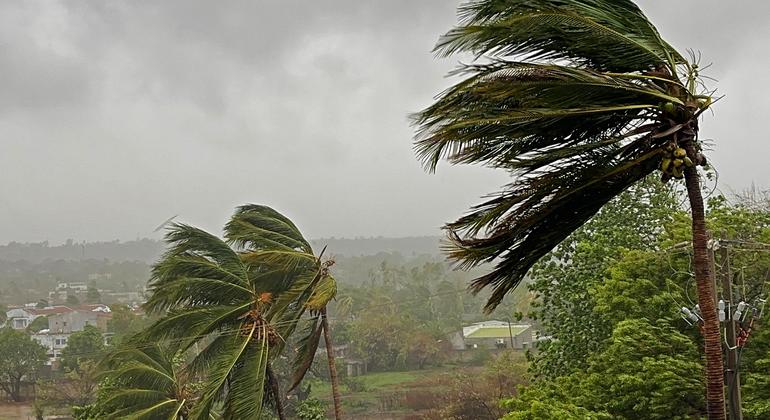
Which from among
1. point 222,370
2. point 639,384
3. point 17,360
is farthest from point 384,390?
point 222,370

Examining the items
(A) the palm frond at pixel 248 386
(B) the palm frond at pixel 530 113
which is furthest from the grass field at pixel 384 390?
(B) the palm frond at pixel 530 113

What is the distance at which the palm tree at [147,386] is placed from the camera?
936cm

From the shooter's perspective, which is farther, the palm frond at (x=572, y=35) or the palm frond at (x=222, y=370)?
the palm frond at (x=222, y=370)

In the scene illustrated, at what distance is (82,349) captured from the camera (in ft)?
96.6

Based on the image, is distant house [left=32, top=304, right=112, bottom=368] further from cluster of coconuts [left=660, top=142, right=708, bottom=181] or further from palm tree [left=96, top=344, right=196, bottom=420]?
cluster of coconuts [left=660, top=142, right=708, bottom=181]

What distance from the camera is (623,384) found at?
7973 mm

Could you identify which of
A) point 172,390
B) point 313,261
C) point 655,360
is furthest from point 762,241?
point 172,390

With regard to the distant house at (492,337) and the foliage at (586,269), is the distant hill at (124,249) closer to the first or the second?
the distant house at (492,337)

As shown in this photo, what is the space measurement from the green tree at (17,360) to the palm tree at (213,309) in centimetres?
2585

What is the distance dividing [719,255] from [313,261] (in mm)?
5638

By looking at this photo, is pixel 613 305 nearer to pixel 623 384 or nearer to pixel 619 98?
pixel 623 384

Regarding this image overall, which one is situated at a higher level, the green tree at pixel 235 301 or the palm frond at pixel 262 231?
the palm frond at pixel 262 231

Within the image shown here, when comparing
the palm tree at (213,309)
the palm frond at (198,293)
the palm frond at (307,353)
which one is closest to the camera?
the palm tree at (213,309)

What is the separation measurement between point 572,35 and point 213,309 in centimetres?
647
